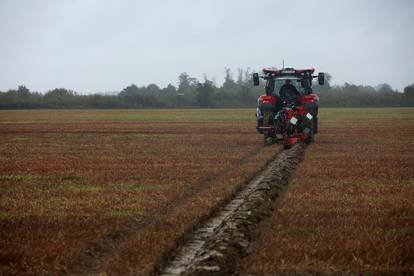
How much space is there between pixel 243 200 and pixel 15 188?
477cm

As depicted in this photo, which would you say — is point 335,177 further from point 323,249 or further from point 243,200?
point 323,249

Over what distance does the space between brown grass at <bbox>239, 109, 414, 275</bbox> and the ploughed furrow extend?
0.26 meters

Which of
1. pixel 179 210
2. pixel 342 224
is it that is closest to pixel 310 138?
pixel 179 210

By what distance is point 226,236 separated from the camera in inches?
334

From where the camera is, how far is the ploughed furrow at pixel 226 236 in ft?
23.6

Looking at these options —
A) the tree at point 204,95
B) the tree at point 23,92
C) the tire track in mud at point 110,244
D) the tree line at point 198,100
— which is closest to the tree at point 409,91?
the tree line at point 198,100

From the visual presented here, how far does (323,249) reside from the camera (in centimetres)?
780

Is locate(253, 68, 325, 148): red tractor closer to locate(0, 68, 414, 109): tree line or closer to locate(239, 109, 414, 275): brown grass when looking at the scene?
locate(239, 109, 414, 275): brown grass

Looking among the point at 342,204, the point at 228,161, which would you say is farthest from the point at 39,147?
the point at 342,204

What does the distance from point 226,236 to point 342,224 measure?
1881 millimetres

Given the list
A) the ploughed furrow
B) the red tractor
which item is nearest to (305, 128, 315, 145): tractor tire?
the red tractor

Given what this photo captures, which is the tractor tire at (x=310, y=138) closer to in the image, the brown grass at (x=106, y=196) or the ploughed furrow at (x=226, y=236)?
the brown grass at (x=106, y=196)

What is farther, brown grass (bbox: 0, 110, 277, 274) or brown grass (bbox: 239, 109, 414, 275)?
brown grass (bbox: 0, 110, 277, 274)

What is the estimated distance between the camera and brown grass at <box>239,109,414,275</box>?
23.8 feet
